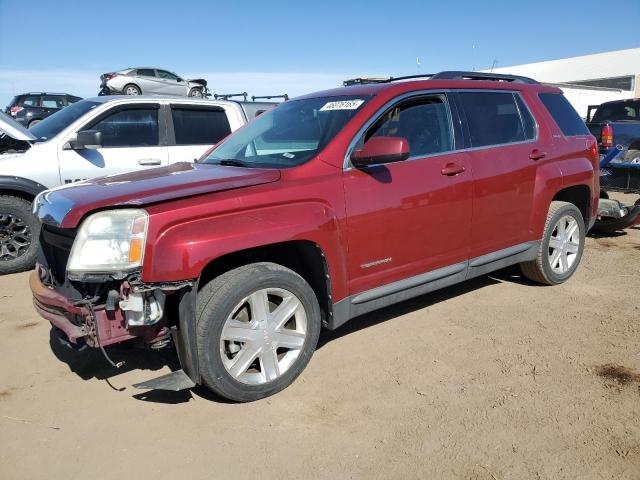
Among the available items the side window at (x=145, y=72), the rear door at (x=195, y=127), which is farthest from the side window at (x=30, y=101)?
the rear door at (x=195, y=127)

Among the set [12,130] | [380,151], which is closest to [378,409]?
[380,151]

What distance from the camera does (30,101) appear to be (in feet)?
62.6

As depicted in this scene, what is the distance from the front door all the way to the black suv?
17.5 metres

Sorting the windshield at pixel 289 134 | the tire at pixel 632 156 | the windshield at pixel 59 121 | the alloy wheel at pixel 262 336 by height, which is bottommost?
the alloy wheel at pixel 262 336

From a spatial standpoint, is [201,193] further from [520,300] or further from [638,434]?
[520,300]

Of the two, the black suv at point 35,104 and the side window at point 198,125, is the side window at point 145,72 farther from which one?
the side window at point 198,125

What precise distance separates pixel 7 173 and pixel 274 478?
15.3ft

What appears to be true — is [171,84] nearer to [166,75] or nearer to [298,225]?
[166,75]

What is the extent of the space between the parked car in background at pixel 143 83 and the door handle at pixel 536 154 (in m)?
14.9

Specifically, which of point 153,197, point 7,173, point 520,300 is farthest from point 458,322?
point 7,173

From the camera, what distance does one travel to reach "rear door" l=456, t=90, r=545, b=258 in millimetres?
3928

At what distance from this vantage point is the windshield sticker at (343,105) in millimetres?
3500

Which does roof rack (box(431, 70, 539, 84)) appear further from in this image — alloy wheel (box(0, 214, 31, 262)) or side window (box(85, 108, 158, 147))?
alloy wheel (box(0, 214, 31, 262))

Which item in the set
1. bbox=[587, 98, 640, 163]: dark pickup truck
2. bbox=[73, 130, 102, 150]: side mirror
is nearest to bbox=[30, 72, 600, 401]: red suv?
bbox=[73, 130, 102, 150]: side mirror
